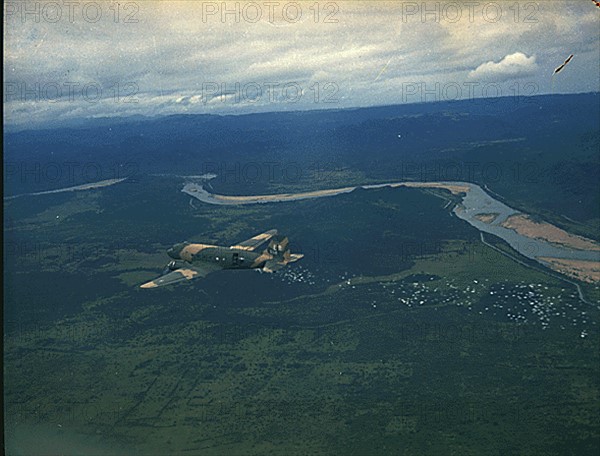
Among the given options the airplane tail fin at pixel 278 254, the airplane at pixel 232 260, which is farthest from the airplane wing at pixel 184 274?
the airplane tail fin at pixel 278 254

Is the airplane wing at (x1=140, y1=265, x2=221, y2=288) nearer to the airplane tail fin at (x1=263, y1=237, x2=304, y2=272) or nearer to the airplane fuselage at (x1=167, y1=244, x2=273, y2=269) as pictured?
the airplane fuselage at (x1=167, y1=244, x2=273, y2=269)

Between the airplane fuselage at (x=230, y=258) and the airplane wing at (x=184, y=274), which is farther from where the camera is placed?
the airplane fuselage at (x=230, y=258)

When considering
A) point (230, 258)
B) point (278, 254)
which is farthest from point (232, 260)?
point (278, 254)

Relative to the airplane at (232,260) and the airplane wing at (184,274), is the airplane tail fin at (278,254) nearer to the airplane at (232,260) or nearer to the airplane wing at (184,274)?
the airplane at (232,260)

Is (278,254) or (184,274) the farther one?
(278,254)

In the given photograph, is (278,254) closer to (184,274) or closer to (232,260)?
(232,260)

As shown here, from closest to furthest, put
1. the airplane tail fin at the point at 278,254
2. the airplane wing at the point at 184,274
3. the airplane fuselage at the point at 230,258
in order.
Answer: the airplane wing at the point at 184,274
the airplane tail fin at the point at 278,254
the airplane fuselage at the point at 230,258

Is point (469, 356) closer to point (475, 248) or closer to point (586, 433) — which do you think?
point (586, 433)

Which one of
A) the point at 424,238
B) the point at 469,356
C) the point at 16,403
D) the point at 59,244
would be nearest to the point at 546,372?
the point at 469,356
